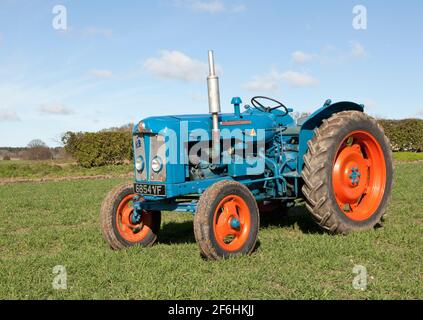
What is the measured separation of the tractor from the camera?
17.9ft

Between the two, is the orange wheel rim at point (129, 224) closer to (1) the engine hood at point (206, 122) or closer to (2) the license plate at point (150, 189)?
(2) the license plate at point (150, 189)

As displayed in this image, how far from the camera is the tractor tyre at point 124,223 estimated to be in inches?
235

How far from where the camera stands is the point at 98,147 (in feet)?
78.7

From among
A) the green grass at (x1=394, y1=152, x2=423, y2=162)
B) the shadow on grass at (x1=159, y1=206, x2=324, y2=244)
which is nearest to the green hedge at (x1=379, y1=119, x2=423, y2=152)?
the green grass at (x1=394, y1=152, x2=423, y2=162)

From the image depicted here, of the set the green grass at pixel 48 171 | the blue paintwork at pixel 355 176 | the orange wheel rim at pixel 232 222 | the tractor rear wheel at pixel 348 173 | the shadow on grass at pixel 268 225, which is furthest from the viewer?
the green grass at pixel 48 171

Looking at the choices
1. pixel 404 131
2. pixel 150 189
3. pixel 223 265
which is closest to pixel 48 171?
Answer: pixel 150 189

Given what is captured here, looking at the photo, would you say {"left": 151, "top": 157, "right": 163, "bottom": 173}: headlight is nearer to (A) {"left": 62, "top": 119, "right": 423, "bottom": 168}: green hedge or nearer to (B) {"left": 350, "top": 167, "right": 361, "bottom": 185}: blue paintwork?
(B) {"left": 350, "top": 167, "right": 361, "bottom": 185}: blue paintwork

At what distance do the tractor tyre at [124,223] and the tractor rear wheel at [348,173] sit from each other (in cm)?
205

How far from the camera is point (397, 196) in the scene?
1005 cm

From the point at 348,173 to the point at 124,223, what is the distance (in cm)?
302

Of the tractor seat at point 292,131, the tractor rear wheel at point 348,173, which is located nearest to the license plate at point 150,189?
the tractor rear wheel at point 348,173

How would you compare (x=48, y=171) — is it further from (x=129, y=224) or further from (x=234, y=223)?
(x=234, y=223)

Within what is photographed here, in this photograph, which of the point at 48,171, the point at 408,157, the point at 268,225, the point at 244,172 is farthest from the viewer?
the point at 408,157
